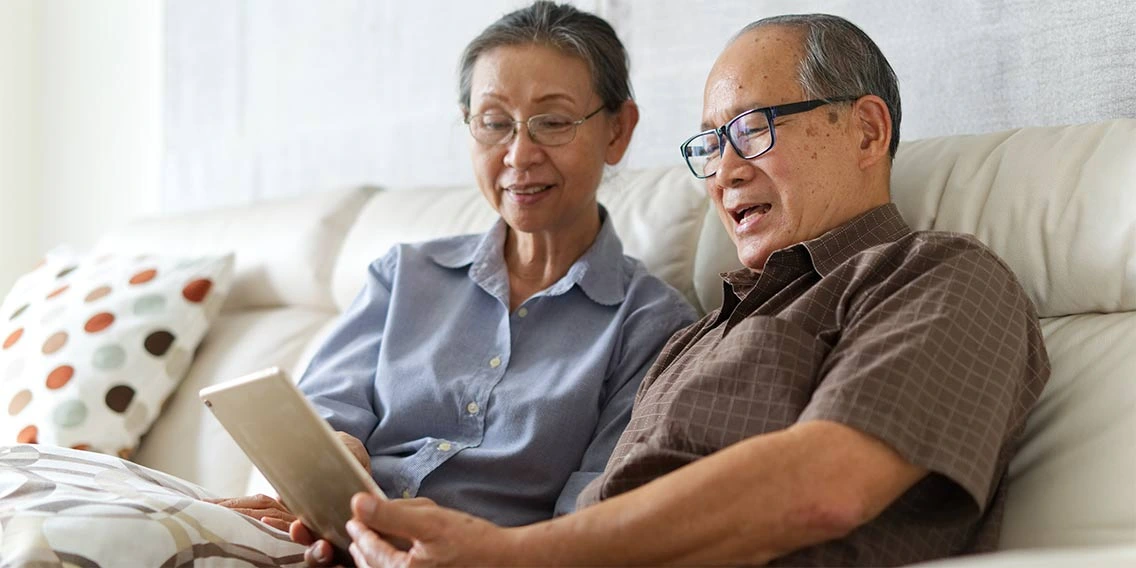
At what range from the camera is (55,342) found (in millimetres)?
2223

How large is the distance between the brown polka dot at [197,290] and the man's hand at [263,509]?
864mm

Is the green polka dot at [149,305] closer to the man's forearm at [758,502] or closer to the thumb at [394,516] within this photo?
the thumb at [394,516]

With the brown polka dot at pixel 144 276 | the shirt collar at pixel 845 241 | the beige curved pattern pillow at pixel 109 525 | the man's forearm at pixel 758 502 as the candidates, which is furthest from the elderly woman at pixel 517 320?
the brown polka dot at pixel 144 276

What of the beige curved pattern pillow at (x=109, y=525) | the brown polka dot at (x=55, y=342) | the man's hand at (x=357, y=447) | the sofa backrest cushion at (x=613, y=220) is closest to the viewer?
the beige curved pattern pillow at (x=109, y=525)

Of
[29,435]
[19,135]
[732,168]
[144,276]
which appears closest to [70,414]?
[29,435]

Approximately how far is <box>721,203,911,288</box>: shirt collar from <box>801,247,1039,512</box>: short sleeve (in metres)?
0.14

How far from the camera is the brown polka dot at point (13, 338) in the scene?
2.29m

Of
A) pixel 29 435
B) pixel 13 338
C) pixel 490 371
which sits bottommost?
pixel 29 435

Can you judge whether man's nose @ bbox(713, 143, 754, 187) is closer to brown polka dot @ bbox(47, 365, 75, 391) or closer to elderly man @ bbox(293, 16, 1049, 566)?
elderly man @ bbox(293, 16, 1049, 566)

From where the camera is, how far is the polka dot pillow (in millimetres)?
2133

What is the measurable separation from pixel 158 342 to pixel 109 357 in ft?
0.32

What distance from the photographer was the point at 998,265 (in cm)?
116

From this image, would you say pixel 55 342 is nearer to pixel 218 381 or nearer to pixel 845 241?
pixel 218 381

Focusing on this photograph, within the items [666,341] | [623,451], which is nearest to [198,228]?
[666,341]
